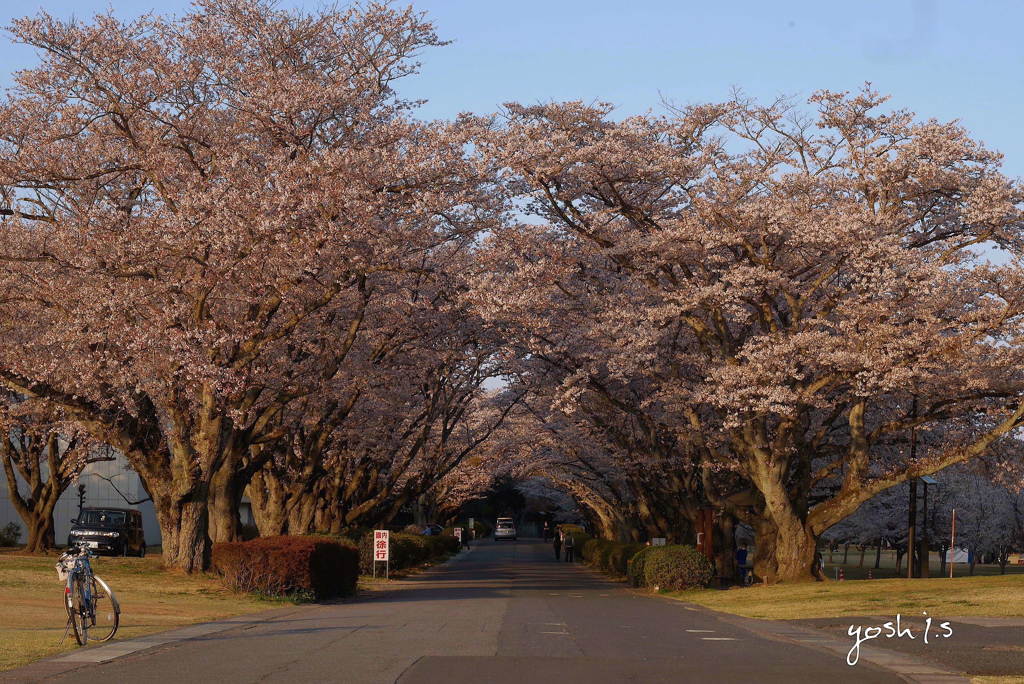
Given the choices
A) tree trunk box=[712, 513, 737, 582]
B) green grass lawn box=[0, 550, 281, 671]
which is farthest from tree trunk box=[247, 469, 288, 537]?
tree trunk box=[712, 513, 737, 582]

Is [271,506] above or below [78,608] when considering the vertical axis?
above

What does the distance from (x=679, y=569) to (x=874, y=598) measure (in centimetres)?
852

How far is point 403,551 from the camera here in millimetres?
41594

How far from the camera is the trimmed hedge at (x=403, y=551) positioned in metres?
38.0

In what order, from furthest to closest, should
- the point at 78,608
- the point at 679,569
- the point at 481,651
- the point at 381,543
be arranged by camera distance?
the point at 381,543 → the point at 679,569 → the point at 481,651 → the point at 78,608

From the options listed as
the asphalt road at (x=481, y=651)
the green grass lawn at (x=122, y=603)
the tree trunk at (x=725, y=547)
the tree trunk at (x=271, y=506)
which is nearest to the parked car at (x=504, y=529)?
the tree trunk at (x=725, y=547)

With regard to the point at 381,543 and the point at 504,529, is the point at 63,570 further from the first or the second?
the point at 504,529

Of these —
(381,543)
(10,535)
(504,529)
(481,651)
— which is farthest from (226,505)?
(504,529)

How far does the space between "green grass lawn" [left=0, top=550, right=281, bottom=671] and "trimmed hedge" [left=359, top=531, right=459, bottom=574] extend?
8803 mm

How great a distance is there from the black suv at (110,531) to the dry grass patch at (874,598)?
24168 millimetres

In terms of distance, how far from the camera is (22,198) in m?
25.4

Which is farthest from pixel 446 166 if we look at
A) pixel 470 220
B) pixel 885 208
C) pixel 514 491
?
pixel 514 491

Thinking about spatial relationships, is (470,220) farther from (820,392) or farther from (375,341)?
(820,392)

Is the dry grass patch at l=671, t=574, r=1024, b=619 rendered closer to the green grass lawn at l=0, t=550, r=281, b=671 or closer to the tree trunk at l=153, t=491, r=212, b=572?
the green grass lawn at l=0, t=550, r=281, b=671
